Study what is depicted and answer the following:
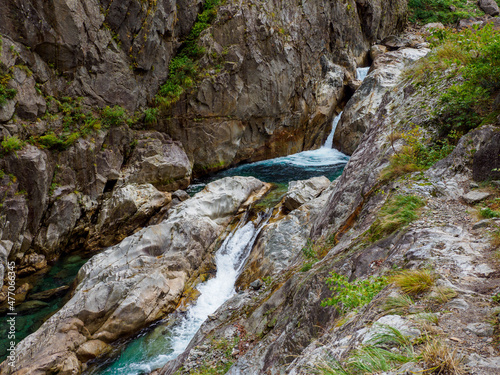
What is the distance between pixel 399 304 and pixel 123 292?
26.3ft

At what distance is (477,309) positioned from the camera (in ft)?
7.59

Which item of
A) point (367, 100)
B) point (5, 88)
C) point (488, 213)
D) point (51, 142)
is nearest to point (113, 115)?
point (51, 142)

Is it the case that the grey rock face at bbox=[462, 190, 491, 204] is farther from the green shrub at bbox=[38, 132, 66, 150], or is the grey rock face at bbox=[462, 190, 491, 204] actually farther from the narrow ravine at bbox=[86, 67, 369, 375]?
the green shrub at bbox=[38, 132, 66, 150]

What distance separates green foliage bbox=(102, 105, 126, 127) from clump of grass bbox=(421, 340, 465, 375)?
15.4 meters

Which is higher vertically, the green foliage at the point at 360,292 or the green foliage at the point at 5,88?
the green foliage at the point at 5,88

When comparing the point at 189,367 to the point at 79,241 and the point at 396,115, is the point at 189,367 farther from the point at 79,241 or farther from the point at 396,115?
the point at 79,241

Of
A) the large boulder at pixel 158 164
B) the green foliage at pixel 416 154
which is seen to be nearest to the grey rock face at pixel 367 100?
the large boulder at pixel 158 164

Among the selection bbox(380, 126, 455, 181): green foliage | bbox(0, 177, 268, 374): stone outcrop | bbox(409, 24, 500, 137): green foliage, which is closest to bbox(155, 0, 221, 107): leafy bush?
bbox(0, 177, 268, 374): stone outcrop

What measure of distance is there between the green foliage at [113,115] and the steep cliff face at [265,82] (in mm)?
2816

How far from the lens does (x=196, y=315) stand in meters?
9.11

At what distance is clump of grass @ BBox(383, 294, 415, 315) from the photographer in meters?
2.51

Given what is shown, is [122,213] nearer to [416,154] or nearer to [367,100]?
[416,154]

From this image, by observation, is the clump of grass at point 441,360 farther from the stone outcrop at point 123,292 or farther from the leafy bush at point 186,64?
the leafy bush at point 186,64

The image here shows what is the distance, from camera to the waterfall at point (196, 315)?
25.4 ft
